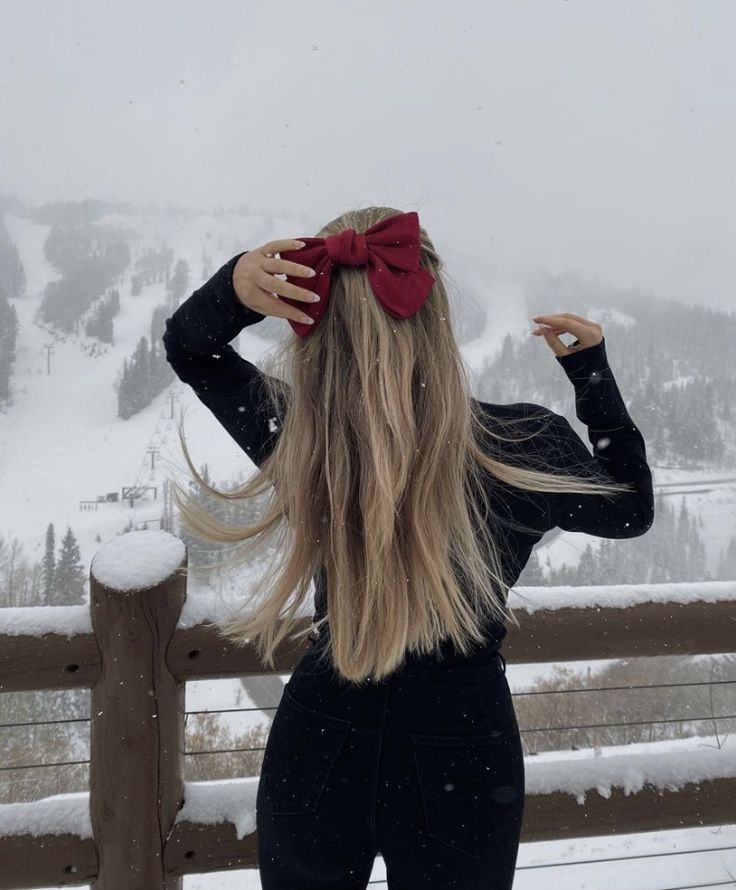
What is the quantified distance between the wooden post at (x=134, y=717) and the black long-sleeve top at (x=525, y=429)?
62 centimetres

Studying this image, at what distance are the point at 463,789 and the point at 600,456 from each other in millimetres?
752

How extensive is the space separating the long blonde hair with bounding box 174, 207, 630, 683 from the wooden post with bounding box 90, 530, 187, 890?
66cm

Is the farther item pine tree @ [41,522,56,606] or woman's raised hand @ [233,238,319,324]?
pine tree @ [41,522,56,606]

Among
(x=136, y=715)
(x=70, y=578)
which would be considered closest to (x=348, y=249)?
(x=136, y=715)

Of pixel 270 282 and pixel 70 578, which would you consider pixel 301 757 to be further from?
pixel 70 578

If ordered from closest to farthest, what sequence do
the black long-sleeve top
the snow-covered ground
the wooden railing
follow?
the black long-sleeve top → the wooden railing → the snow-covered ground

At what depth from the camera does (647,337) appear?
144 meters

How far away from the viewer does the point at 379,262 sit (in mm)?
1256

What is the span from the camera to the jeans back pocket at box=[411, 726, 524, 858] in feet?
3.98

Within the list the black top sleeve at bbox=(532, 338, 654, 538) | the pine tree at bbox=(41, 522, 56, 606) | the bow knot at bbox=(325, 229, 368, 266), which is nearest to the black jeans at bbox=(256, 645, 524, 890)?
the black top sleeve at bbox=(532, 338, 654, 538)

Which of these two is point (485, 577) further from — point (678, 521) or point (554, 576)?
point (678, 521)

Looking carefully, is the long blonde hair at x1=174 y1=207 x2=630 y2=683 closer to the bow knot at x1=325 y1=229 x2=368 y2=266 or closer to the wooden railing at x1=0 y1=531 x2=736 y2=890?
the bow knot at x1=325 y1=229 x2=368 y2=266

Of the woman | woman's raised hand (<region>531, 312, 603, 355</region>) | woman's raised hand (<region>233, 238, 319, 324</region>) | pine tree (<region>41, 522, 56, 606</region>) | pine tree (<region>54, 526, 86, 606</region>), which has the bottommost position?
pine tree (<region>41, 522, 56, 606</region>)

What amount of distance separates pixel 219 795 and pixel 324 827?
0.91 metres
